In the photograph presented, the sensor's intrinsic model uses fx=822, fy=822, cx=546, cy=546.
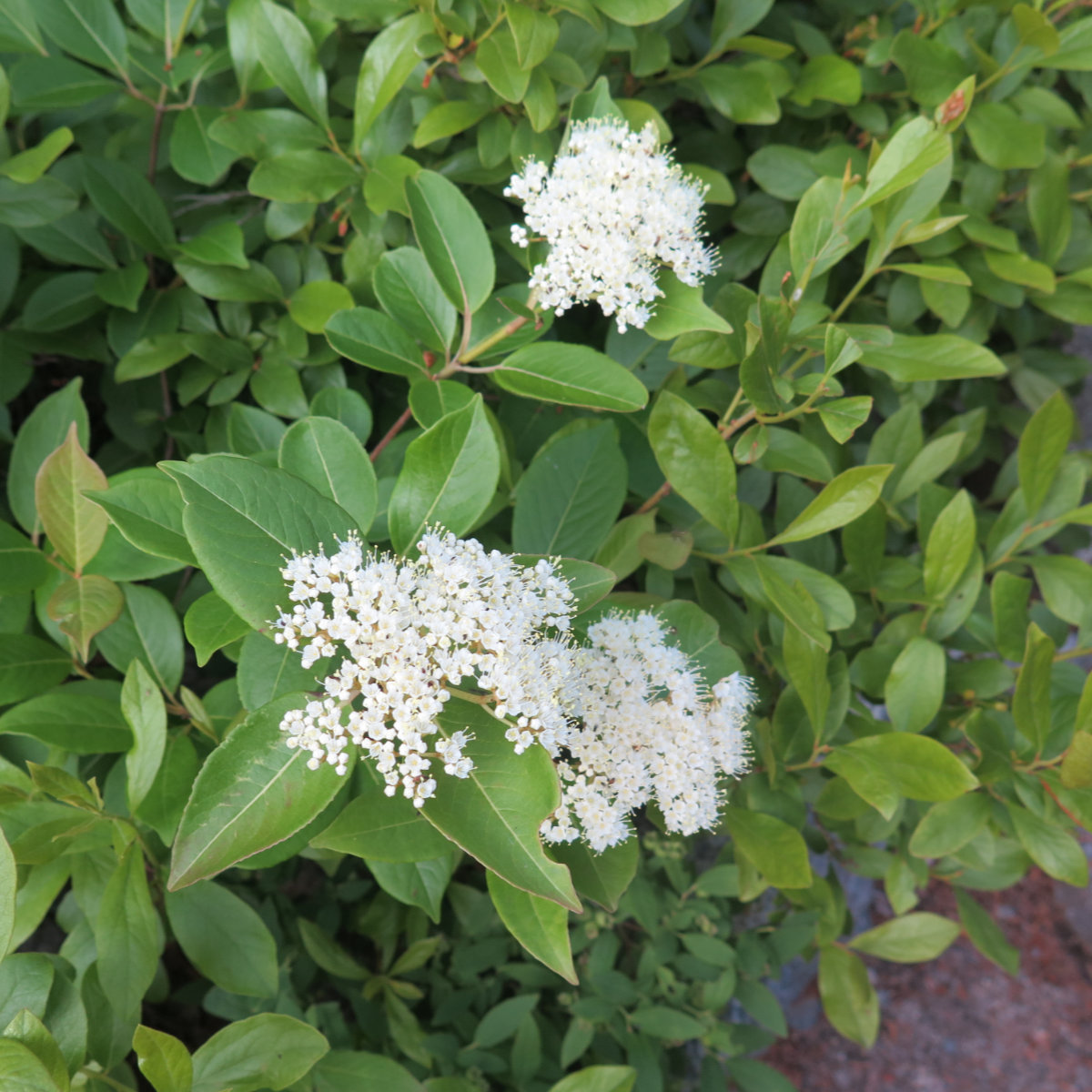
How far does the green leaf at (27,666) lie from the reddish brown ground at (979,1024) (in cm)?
233

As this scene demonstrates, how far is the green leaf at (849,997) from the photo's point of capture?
68.8 inches

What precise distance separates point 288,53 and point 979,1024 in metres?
3.24

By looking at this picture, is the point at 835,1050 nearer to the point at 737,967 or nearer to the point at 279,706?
the point at 737,967

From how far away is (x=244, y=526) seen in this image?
855mm

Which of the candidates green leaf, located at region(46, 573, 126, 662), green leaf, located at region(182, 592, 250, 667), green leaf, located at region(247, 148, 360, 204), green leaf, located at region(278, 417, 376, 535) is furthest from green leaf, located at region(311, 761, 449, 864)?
green leaf, located at region(247, 148, 360, 204)

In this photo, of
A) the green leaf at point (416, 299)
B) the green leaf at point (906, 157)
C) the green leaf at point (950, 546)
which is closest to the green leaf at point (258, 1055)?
the green leaf at point (416, 299)

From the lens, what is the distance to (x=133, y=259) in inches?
59.6

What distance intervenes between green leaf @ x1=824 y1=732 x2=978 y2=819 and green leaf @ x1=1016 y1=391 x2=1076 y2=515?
59cm

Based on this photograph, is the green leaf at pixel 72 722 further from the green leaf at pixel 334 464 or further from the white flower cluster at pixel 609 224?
the white flower cluster at pixel 609 224

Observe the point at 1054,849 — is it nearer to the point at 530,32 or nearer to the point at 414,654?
the point at 414,654

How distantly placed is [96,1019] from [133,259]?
1236mm

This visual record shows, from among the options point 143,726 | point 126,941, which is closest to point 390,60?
point 143,726

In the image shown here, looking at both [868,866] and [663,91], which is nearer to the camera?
[663,91]

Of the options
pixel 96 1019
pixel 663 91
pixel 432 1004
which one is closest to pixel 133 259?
pixel 663 91
